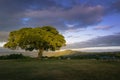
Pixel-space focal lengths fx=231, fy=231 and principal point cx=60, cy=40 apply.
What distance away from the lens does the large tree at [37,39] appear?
4949cm

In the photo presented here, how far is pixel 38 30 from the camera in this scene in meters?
51.2

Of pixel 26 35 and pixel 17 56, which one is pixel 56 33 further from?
pixel 17 56

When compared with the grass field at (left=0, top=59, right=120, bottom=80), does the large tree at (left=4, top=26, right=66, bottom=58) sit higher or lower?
higher

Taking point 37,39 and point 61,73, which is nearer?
point 61,73

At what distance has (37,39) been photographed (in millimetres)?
48688

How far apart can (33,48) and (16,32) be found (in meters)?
5.81

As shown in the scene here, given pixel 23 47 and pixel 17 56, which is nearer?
pixel 17 56

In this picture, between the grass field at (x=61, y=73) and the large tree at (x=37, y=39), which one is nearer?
the grass field at (x=61, y=73)

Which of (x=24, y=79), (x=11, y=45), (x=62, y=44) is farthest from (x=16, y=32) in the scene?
(x=24, y=79)

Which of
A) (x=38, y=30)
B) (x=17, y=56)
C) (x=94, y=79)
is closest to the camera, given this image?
(x=94, y=79)

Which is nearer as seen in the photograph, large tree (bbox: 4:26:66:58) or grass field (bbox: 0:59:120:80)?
grass field (bbox: 0:59:120:80)

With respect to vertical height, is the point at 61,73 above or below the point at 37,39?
below

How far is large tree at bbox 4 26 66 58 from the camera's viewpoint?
49.5m

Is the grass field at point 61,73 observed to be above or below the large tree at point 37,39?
below
